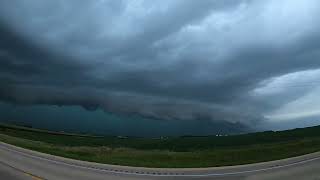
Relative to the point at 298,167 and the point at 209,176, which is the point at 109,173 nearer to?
the point at 209,176

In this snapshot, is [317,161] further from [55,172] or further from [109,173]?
[55,172]

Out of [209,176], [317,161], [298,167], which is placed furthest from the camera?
[317,161]

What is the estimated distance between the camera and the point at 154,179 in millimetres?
26562

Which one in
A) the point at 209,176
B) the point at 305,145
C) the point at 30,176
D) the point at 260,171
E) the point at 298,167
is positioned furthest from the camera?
the point at 305,145

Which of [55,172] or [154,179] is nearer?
[154,179]

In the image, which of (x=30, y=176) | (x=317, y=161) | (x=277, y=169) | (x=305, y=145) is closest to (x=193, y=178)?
(x=277, y=169)

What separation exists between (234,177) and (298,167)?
23.6ft

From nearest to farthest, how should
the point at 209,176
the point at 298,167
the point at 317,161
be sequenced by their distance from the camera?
1. the point at 209,176
2. the point at 298,167
3. the point at 317,161

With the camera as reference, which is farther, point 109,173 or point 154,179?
point 109,173

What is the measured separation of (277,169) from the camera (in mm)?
31328

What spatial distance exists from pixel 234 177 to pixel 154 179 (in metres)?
4.55

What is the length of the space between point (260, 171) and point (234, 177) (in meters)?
3.75

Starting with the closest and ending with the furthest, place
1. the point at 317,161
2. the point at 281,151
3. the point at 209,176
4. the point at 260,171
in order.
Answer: the point at 209,176
the point at 260,171
the point at 317,161
the point at 281,151

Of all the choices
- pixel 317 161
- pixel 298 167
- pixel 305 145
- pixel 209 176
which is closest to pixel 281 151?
pixel 305 145
